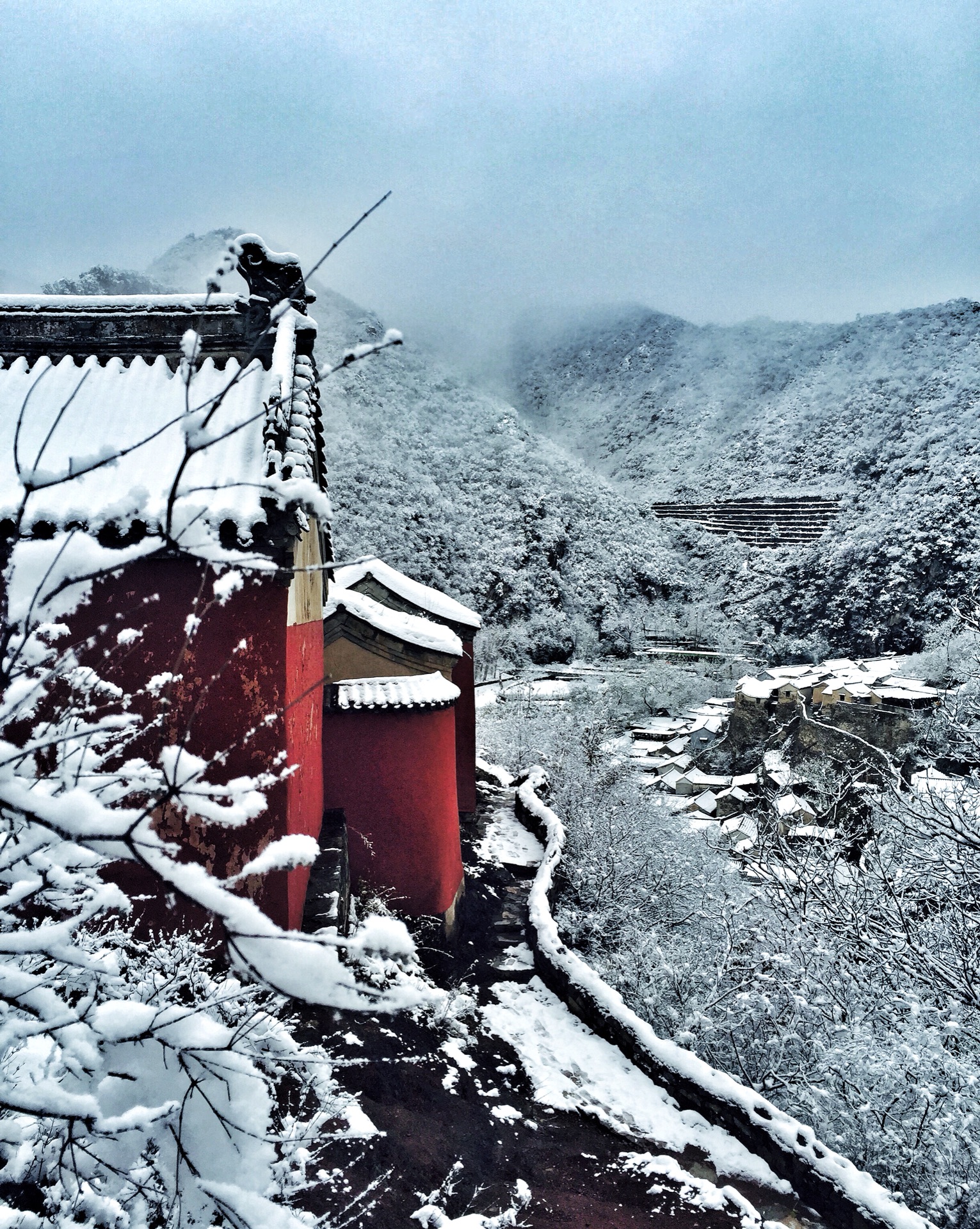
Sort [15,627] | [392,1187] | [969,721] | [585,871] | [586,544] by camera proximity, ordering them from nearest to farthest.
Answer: [15,627] → [392,1187] → [585,871] → [969,721] → [586,544]

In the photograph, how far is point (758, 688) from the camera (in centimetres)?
3284

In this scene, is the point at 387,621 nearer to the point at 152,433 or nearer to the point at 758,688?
the point at 152,433

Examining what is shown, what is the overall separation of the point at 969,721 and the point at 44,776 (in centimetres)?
1885

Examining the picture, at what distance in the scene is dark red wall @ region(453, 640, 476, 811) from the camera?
14.4m

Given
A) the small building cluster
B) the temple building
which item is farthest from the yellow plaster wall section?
the small building cluster

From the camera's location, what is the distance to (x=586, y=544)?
62156 mm

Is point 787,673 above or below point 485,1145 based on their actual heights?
below

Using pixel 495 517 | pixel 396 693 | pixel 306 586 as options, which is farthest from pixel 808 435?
pixel 306 586

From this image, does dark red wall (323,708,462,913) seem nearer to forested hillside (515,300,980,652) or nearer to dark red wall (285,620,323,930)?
dark red wall (285,620,323,930)

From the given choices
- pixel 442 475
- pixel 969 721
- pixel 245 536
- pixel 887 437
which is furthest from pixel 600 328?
pixel 245 536

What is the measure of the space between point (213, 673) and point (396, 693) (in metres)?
4.15

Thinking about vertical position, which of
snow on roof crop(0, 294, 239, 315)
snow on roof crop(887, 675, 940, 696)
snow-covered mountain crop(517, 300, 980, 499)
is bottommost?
snow on roof crop(887, 675, 940, 696)

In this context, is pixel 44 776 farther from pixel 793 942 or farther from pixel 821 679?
pixel 821 679

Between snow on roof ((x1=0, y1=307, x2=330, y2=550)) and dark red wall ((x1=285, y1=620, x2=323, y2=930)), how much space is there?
128 centimetres
